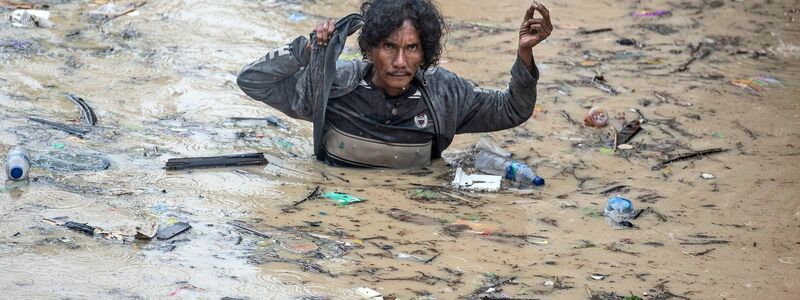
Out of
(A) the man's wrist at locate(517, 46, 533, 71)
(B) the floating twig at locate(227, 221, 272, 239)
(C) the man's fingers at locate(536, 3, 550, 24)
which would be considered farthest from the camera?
(A) the man's wrist at locate(517, 46, 533, 71)

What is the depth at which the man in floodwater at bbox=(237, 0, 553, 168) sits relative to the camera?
549 cm

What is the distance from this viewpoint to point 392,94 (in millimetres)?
5723

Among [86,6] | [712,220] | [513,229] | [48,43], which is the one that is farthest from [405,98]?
[86,6]

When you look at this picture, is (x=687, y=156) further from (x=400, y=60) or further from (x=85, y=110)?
(x=85, y=110)

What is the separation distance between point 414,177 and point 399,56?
0.65 m

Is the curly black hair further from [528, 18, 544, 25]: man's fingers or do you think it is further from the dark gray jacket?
[528, 18, 544, 25]: man's fingers

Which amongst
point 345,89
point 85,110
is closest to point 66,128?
point 85,110

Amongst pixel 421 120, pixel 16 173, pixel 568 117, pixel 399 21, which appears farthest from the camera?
pixel 568 117

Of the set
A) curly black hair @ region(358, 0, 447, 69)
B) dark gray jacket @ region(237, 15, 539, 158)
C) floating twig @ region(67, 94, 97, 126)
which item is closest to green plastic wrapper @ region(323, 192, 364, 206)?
dark gray jacket @ region(237, 15, 539, 158)

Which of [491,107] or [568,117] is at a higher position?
[491,107]

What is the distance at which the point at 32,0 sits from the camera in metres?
9.16

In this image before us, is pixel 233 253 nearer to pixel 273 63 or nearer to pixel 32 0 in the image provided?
pixel 273 63

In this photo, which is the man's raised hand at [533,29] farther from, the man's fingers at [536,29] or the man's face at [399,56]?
the man's face at [399,56]

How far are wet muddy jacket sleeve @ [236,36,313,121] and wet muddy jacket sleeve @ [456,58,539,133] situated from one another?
0.82 metres
